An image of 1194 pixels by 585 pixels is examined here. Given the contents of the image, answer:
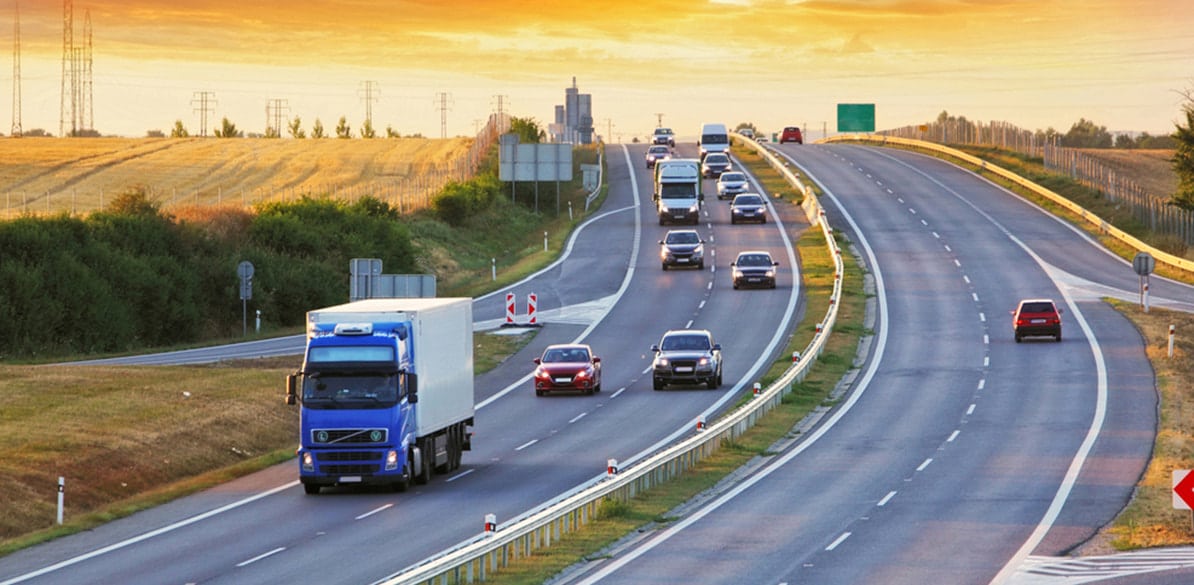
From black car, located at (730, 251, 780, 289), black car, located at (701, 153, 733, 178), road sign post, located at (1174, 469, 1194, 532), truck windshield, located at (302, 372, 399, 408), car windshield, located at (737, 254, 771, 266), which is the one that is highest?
black car, located at (701, 153, 733, 178)

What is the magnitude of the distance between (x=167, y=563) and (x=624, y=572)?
6902 millimetres

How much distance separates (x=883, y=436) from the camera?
40500 mm

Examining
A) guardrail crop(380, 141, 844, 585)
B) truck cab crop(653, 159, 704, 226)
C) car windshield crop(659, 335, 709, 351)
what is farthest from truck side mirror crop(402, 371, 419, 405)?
truck cab crop(653, 159, 704, 226)

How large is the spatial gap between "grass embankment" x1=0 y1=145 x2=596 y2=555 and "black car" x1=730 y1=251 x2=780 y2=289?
18467mm

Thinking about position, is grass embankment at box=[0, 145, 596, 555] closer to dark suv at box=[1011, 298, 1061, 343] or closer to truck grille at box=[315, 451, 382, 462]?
truck grille at box=[315, 451, 382, 462]

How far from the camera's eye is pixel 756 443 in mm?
39219

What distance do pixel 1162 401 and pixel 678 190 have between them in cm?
4783

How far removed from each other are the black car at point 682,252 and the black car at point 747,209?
46.9ft

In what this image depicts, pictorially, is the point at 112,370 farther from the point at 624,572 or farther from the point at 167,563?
the point at 624,572

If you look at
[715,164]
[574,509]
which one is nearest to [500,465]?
[574,509]

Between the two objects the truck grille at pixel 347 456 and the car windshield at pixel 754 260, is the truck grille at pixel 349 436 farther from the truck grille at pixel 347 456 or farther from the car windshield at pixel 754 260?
the car windshield at pixel 754 260

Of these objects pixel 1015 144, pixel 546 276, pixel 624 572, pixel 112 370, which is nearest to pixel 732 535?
pixel 624 572

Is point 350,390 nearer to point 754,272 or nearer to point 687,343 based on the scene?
point 687,343

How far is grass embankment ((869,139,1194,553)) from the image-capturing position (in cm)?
2734
